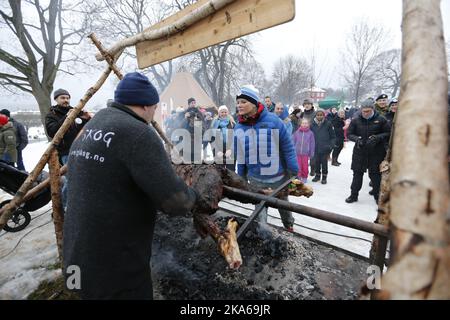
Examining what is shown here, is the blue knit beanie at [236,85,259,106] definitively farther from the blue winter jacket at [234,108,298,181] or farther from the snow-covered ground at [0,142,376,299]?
the snow-covered ground at [0,142,376,299]

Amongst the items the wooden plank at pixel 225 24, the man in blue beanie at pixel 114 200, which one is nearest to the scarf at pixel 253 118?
the wooden plank at pixel 225 24

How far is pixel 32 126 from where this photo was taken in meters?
26.0

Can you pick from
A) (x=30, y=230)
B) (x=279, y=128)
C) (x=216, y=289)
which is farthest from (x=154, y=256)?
(x=30, y=230)

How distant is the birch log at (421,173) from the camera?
725mm

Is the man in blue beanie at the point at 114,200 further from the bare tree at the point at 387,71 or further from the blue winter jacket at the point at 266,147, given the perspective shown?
the bare tree at the point at 387,71

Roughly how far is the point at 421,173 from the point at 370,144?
4.38m

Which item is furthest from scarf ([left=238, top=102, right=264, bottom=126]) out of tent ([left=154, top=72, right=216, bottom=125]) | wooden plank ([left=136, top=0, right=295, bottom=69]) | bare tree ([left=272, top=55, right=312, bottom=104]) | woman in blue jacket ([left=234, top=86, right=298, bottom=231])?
bare tree ([left=272, top=55, right=312, bottom=104])

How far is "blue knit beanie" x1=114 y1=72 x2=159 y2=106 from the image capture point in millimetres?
1566

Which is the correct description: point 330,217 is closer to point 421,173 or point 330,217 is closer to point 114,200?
point 421,173

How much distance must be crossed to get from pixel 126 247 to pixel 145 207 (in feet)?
0.84

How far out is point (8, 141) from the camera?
20.6 feet

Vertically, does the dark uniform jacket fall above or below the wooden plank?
below

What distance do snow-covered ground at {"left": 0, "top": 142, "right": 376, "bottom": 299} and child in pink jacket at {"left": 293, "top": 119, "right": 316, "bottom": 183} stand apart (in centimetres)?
65
